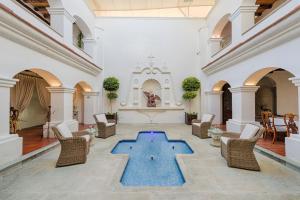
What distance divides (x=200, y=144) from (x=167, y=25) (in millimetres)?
8183

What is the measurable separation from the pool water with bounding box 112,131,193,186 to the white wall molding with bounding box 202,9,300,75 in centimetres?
357

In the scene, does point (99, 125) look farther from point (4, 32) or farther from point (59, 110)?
point (4, 32)

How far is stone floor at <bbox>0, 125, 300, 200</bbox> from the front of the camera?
8.57ft

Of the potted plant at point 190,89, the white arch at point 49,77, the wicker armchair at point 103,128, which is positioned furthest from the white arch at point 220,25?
the white arch at point 49,77

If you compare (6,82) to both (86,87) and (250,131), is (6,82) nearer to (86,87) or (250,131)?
(250,131)

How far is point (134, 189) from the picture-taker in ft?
9.15

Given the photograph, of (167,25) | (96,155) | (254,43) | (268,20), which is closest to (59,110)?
(96,155)

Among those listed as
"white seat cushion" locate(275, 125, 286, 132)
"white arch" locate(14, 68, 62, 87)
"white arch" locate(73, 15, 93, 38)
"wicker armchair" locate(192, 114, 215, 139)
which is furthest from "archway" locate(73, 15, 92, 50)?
"white seat cushion" locate(275, 125, 286, 132)

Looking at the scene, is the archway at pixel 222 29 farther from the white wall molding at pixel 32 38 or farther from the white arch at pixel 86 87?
the white arch at pixel 86 87

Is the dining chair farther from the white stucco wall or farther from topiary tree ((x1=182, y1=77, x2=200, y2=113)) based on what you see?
the white stucco wall

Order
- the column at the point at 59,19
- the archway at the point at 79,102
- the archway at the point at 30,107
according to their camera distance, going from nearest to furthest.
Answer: the archway at the point at 30,107 → the column at the point at 59,19 → the archway at the point at 79,102

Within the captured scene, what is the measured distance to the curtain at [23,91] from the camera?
24.2ft

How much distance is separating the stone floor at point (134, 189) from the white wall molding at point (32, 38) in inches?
113

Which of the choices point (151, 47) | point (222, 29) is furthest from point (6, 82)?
point (222, 29)
